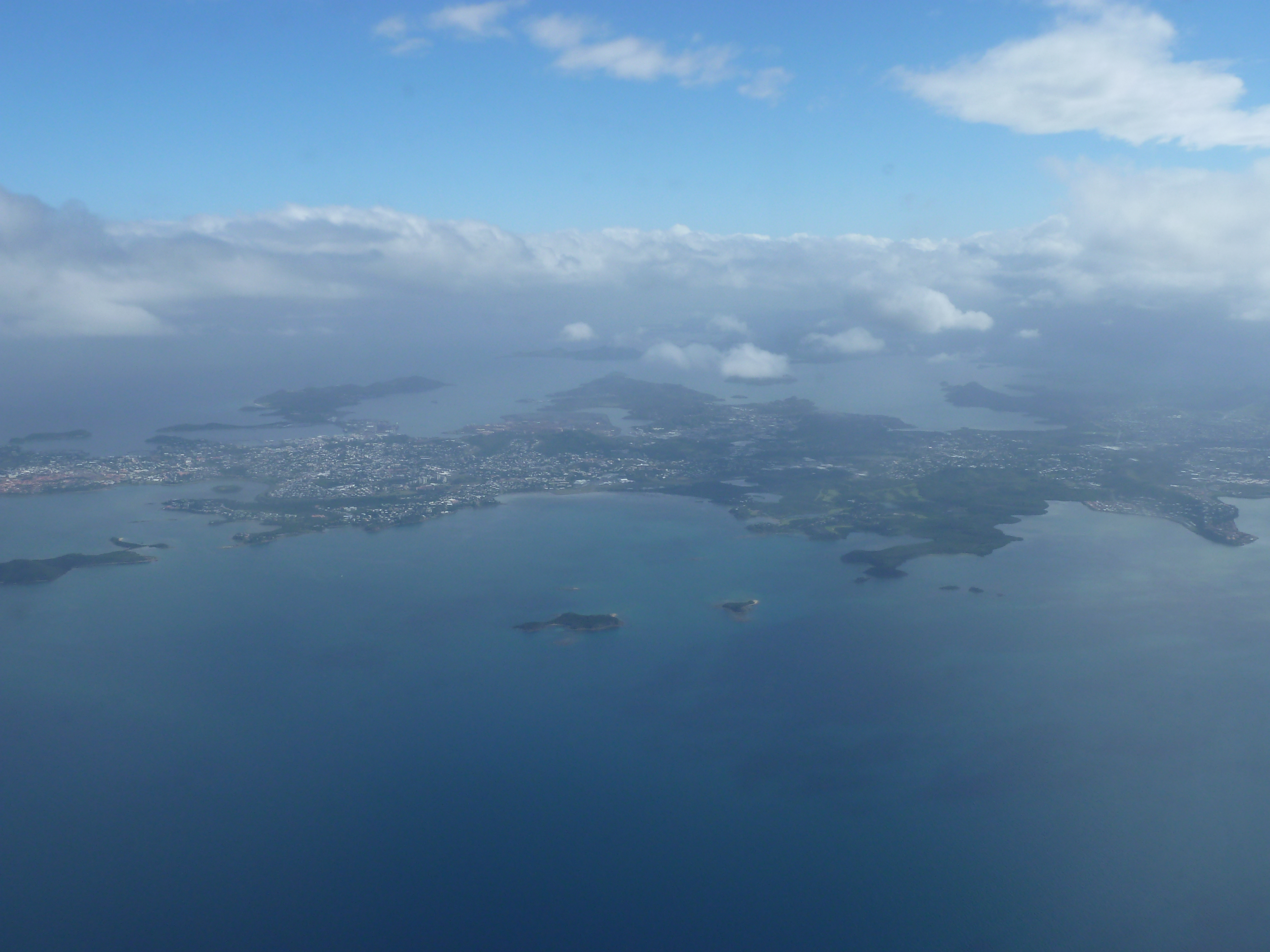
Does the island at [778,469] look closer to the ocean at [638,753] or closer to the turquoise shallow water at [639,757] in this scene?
the ocean at [638,753]

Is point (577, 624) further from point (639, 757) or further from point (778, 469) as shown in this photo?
point (778, 469)

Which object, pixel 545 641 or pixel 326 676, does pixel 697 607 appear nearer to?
pixel 545 641

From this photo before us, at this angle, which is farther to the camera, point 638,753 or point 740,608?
point 740,608

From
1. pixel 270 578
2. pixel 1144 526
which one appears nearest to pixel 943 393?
pixel 1144 526

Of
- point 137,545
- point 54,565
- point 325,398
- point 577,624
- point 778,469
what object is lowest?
point 577,624

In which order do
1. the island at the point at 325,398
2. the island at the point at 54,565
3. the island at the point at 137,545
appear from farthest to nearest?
the island at the point at 325,398 < the island at the point at 137,545 < the island at the point at 54,565

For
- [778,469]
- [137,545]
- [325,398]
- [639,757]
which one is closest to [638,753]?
[639,757]

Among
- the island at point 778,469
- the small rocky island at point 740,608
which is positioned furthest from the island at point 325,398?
the small rocky island at point 740,608
